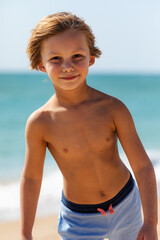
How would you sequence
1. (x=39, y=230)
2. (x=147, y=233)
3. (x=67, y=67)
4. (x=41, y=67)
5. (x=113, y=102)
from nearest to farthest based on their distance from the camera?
(x=147, y=233) → (x=67, y=67) → (x=113, y=102) → (x=41, y=67) → (x=39, y=230)

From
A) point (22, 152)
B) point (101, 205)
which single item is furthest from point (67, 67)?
point (22, 152)

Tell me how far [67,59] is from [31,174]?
25.9 inches

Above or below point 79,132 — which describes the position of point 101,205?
below

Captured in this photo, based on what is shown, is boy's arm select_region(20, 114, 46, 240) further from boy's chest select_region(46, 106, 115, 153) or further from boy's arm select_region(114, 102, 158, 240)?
boy's arm select_region(114, 102, 158, 240)

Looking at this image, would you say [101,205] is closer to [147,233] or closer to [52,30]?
[147,233]

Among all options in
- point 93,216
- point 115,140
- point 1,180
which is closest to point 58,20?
point 115,140

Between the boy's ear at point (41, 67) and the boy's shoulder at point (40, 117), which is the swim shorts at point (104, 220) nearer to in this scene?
the boy's shoulder at point (40, 117)

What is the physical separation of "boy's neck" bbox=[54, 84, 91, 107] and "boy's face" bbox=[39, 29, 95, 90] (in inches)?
2.8

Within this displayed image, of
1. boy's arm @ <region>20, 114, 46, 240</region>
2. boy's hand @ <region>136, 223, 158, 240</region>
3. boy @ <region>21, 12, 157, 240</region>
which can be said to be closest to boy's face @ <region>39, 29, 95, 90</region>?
boy @ <region>21, 12, 157, 240</region>

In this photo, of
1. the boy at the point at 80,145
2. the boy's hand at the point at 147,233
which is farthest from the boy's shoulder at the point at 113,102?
the boy's hand at the point at 147,233

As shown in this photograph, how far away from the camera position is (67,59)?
2176 mm

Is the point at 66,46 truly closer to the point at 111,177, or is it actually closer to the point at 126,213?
the point at 111,177

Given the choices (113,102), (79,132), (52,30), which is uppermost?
(52,30)

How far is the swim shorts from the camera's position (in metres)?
2.33
